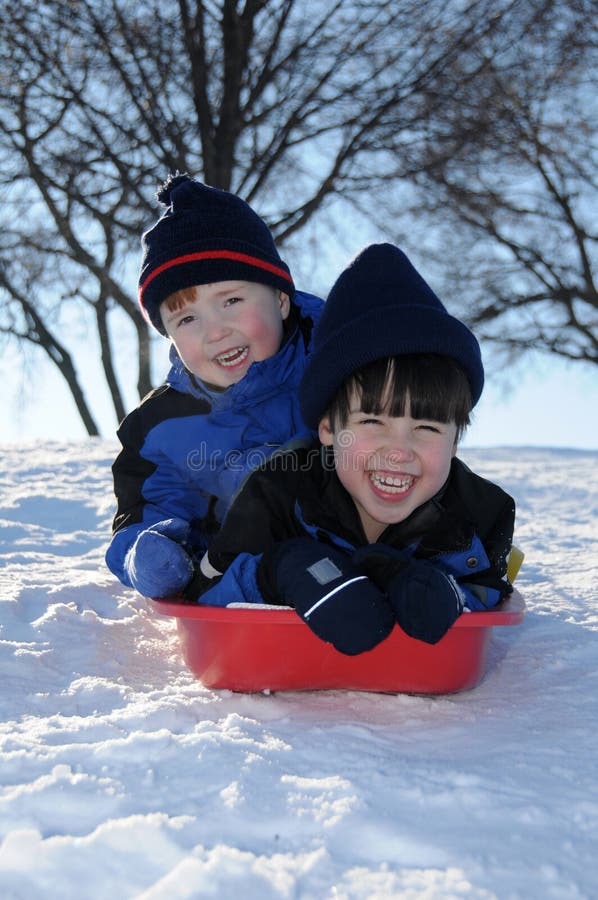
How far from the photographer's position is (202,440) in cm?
253

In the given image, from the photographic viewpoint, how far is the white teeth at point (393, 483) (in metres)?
1.96

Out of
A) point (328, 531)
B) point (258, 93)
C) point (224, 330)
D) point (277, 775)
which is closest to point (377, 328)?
point (328, 531)

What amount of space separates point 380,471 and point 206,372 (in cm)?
71

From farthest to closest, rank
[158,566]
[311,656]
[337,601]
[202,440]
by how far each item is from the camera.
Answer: [202,440]
[158,566]
[311,656]
[337,601]

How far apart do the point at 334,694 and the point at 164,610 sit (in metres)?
0.42

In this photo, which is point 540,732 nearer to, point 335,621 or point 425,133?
point 335,621

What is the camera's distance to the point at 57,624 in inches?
88.7

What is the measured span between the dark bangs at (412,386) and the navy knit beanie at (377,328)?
0.10 ft

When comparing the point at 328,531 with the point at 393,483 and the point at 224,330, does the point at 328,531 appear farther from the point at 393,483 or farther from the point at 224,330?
the point at 224,330

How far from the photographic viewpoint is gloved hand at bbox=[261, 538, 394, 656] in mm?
1623

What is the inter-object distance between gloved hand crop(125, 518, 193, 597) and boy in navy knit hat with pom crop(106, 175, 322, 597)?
0.61 ft

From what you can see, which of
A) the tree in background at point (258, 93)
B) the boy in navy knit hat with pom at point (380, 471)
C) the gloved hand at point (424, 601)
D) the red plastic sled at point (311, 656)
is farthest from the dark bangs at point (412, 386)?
the tree in background at point (258, 93)

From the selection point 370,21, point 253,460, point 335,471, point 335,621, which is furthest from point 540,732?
point 370,21

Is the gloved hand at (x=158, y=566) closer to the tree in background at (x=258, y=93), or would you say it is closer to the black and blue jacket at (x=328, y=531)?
the black and blue jacket at (x=328, y=531)
